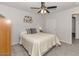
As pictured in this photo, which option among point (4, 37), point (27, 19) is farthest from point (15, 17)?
point (4, 37)

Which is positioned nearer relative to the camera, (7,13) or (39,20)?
(7,13)

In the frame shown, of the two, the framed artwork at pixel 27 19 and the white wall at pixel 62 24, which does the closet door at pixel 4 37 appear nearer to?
the framed artwork at pixel 27 19

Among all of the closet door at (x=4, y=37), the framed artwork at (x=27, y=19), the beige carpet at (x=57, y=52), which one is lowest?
the beige carpet at (x=57, y=52)

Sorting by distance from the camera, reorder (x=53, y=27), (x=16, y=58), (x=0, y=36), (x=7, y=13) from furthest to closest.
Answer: (x=53, y=27)
(x=7, y=13)
(x=16, y=58)
(x=0, y=36)

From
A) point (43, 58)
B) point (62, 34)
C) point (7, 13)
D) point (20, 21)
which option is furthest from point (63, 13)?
point (43, 58)

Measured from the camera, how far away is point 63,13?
18.6 ft

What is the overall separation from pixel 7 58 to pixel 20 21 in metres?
4.25

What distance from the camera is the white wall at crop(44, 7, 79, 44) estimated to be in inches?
206

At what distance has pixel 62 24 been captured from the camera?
580 centimetres

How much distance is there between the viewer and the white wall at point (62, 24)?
524 cm

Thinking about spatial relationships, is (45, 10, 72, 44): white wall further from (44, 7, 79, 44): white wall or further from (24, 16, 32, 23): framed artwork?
(24, 16, 32, 23): framed artwork

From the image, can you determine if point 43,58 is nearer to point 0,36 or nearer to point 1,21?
point 0,36

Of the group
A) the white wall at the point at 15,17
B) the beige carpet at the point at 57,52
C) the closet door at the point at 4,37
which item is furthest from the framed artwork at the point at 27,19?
the closet door at the point at 4,37

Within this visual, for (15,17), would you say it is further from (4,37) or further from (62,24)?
(4,37)
